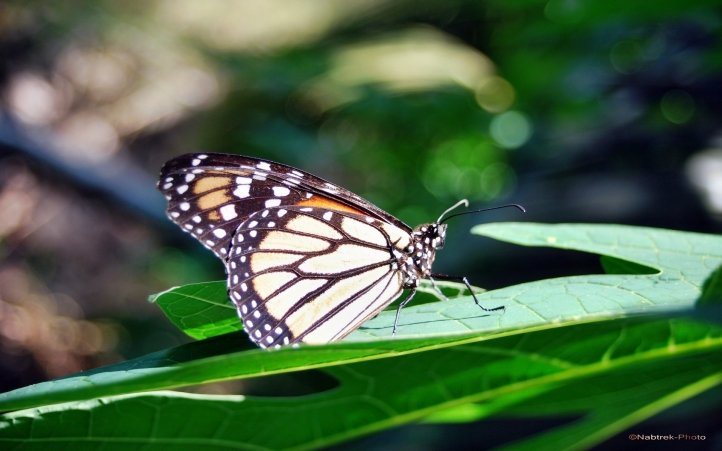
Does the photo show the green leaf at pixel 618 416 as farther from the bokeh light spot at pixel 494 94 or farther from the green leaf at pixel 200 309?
the bokeh light spot at pixel 494 94

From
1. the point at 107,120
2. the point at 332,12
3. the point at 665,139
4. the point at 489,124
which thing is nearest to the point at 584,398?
the point at 665,139

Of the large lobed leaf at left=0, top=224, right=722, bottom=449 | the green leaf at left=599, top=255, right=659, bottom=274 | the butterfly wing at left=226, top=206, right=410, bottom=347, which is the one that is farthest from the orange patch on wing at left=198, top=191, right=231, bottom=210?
the green leaf at left=599, top=255, right=659, bottom=274

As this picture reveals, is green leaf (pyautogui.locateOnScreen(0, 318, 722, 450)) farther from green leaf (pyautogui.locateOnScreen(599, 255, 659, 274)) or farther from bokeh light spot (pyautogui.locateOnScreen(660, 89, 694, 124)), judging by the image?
bokeh light spot (pyautogui.locateOnScreen(660, 89, 694, 124))

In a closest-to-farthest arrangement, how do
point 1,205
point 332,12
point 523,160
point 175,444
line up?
1. point 175,444
2. point 523,160
3. point 1,205
4. point 332,12

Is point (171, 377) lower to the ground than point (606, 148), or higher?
lower

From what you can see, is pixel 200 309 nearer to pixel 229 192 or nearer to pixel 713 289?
pixel 229 192

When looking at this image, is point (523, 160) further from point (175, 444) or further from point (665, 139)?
point (175, 444)

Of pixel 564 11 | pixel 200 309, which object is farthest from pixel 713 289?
pixel 564 11
